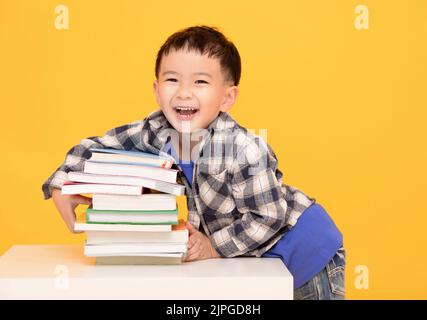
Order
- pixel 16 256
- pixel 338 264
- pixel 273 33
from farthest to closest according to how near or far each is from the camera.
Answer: pixel 273 33 → pixel 338 264 → pixel 16 256

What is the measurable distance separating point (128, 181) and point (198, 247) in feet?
0.86

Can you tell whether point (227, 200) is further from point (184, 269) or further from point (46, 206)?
point (46, 206)

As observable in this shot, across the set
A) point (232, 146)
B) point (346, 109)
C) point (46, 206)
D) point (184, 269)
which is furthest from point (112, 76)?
point (184, 269)

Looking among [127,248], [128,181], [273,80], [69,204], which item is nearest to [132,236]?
[127,248]

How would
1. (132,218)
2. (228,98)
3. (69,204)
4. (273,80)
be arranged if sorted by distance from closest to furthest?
(132,218) → (69,204) → (228,98) → (273,80)

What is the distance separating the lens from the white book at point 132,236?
1992 millimetres

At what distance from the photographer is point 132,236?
1995 mm

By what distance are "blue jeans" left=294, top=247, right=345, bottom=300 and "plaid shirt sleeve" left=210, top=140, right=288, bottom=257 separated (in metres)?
0.22

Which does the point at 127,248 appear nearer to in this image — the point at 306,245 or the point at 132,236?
the point at 132,236

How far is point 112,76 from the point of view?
11.0 feet

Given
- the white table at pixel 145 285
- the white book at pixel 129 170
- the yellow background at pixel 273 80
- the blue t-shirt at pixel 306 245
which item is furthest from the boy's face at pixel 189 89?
the yellow background at pixel 273 80

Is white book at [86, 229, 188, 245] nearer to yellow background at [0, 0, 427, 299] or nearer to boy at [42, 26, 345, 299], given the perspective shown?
boy at [42, 26, 345, 299]

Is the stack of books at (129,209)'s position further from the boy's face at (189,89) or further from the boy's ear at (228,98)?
the boy's ear at (228,98)

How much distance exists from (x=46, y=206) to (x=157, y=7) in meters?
0.91
